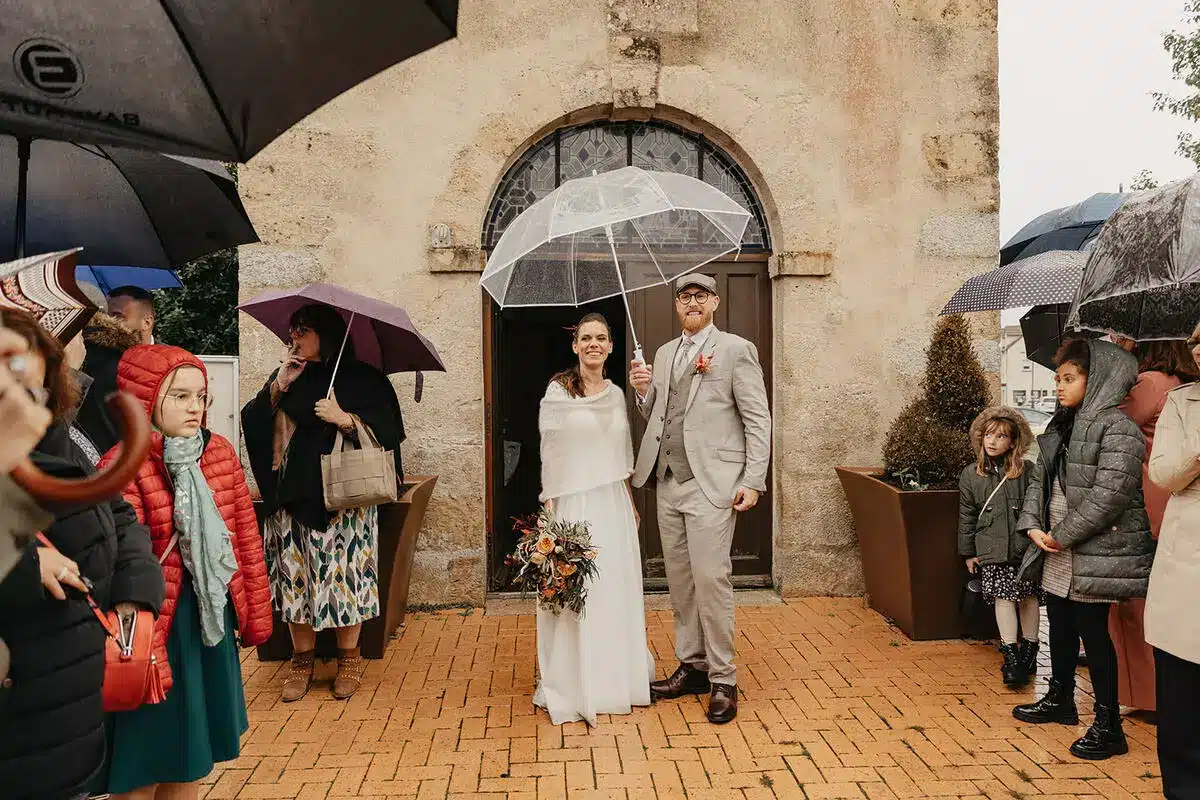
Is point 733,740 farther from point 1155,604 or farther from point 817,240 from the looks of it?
point 817,240

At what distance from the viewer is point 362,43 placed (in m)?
1.95

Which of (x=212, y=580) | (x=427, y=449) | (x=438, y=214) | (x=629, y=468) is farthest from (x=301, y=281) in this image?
(x=212, y=580)

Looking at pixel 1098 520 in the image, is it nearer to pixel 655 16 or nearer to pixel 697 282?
pixel 697 282

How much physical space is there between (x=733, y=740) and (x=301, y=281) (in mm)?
4357

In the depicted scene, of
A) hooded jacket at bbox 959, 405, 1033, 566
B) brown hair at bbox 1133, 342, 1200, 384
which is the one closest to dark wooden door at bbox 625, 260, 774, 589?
hooded jacket at bbox 959, 405, 1033, 566

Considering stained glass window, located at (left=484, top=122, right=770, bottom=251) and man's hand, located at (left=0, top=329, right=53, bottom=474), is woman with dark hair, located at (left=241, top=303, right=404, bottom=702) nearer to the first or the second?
stained glass window, located at (left=484, top=122, right=770, bottom=251)

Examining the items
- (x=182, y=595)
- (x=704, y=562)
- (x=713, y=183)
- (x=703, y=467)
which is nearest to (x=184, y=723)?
(x=182, y=595)

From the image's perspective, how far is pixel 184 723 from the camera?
9.70 ft

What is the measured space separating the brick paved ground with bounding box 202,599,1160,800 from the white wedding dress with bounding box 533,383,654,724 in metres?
0.15

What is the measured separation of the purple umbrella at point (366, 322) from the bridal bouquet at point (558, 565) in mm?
1259

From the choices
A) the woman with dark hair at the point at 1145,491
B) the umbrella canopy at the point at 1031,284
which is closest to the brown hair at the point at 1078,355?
the woman with dark hair at the point at 1145,491

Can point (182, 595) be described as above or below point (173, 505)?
below

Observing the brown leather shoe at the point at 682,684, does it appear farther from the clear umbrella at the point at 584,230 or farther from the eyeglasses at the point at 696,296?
the eyeglasses at the point at 696,296

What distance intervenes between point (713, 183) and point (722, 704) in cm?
410
